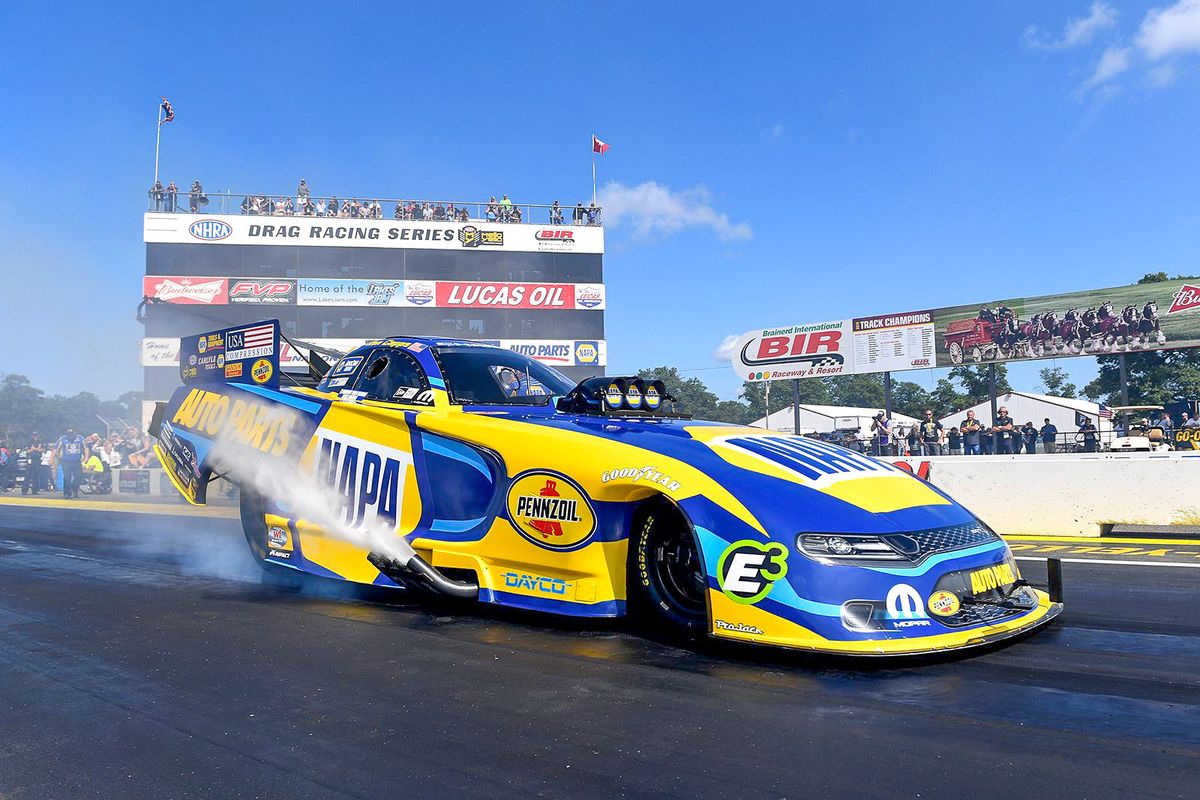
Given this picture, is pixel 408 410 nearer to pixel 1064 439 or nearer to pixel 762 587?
pixel 762 587

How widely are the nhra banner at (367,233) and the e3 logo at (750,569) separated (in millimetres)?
46176

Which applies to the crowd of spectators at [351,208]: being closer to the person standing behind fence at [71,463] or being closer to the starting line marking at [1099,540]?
the person standing behind fence at [71,463]

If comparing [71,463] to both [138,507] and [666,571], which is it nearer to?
[138,507]

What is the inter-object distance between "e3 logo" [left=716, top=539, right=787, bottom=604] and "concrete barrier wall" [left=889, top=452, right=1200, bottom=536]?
23.2 ft

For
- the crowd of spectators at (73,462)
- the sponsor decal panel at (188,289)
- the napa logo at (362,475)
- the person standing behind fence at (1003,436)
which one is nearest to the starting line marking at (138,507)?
the crowd of spectators at (73,462)

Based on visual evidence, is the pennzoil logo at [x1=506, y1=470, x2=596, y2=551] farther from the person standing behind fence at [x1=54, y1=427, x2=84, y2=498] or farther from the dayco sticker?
the person standing behind fence at [x1=54, y1=427, x2=84, y2=498]

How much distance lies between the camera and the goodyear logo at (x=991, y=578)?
12.6 feet

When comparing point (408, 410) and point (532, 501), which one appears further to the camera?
point (408, 410)

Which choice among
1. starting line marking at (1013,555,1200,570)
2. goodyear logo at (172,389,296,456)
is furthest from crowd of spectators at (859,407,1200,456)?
goodyear logo at (172,389,296,456)

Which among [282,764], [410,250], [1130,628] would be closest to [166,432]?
[282,764]

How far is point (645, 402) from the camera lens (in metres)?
5.46

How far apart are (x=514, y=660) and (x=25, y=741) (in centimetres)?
192

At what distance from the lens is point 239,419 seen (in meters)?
6.85

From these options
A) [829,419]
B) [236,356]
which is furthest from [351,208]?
[236,356]
